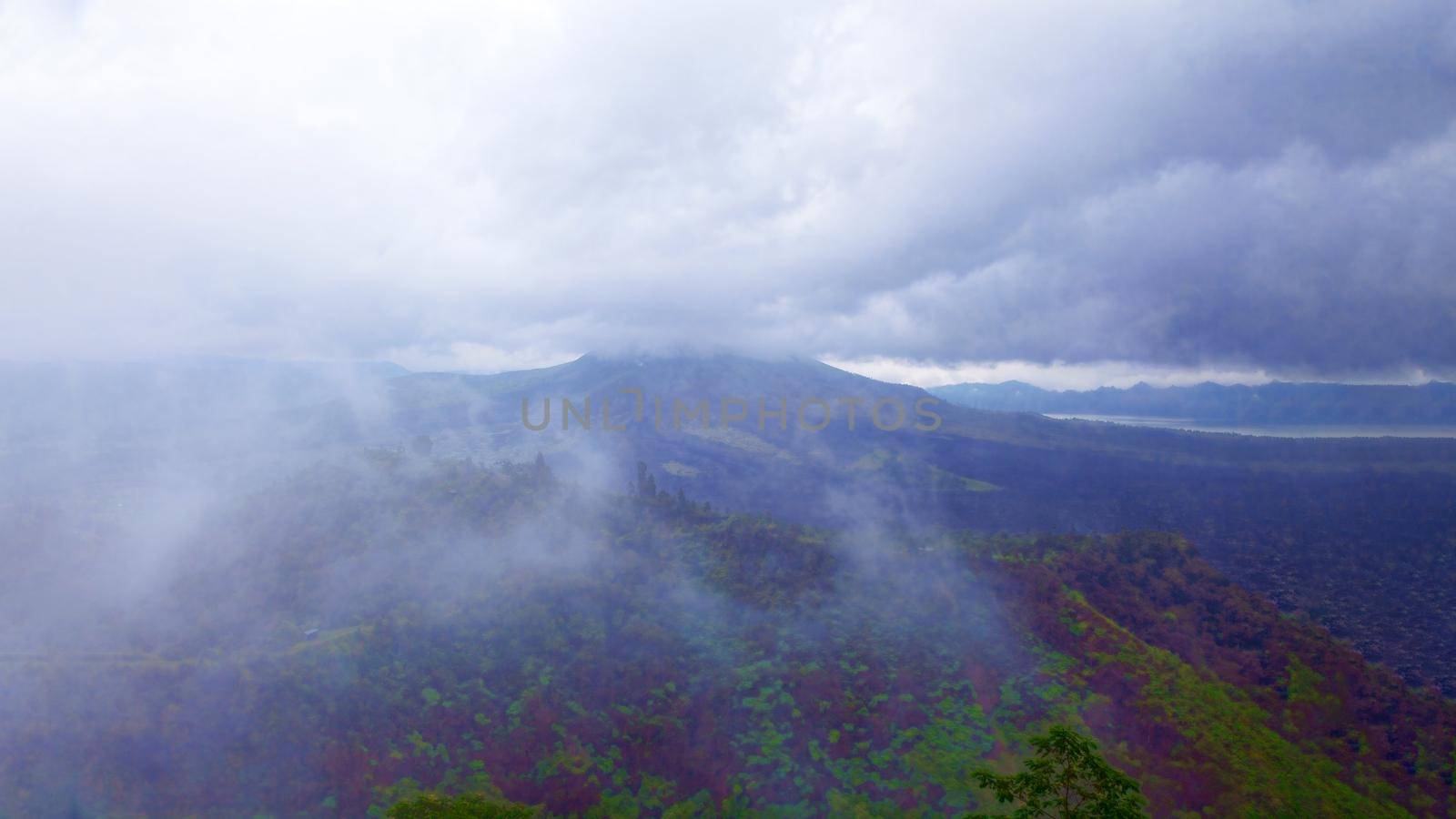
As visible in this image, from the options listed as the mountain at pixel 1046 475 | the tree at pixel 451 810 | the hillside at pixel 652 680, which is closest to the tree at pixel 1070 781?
the tree at pixel 451 810

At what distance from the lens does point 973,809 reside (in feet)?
47.7

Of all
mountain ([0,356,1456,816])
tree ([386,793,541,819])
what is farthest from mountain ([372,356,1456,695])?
tree ([386,793,541,819])

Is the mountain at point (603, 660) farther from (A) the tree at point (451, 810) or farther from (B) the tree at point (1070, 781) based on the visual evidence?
(B) the tree at point (1070, 781)

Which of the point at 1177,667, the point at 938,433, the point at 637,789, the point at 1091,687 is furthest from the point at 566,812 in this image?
the point at 938,433

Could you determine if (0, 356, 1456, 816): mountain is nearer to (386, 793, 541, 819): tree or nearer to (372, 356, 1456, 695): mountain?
(386, 793, 541, 819): tree

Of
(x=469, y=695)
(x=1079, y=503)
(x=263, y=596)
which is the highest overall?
(x=263, y=596)

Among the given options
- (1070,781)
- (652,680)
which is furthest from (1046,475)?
(1070,781)

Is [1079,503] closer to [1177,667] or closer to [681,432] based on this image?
[681,432]

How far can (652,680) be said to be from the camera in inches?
737

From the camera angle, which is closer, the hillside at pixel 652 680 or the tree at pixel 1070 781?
the tree at pixel 1070 781

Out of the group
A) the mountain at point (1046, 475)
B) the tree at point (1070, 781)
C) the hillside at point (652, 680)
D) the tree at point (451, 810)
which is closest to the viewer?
the tree at point (1070, 781)

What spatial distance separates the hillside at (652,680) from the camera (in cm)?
1516

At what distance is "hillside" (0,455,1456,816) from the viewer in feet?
49.8

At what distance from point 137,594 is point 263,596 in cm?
332
